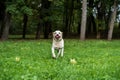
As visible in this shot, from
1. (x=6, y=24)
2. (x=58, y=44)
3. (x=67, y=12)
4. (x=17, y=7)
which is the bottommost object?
(x=58, y=44)

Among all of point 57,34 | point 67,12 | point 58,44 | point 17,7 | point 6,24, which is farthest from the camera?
point 67,12

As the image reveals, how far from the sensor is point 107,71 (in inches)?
322

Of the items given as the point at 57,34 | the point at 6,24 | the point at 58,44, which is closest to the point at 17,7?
the point at 6,24

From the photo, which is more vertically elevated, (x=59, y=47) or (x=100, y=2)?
(x=100, y=2)

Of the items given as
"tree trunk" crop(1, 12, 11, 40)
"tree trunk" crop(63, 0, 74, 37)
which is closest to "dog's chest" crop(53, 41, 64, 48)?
"tree trunk" crop(1, 12, 11, 40)

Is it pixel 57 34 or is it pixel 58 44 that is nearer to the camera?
pixel 57 34

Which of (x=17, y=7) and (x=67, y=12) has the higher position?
(x=17, y=7)

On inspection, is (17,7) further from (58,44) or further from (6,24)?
(58,44)

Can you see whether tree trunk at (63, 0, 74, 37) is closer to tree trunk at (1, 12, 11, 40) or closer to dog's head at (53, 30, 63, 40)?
tree trunk at (1, 12, 11, 40)

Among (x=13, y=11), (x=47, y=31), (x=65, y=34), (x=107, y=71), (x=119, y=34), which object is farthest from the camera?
(x=119, y=34)

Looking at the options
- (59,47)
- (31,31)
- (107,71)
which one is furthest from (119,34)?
(107,71)

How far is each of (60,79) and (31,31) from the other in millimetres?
54451

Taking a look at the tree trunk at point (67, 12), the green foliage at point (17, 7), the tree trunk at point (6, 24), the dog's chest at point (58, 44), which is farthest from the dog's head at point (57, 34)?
the tree trunk at point (67, 12)

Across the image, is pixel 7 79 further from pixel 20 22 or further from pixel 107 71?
pixel 20 22
